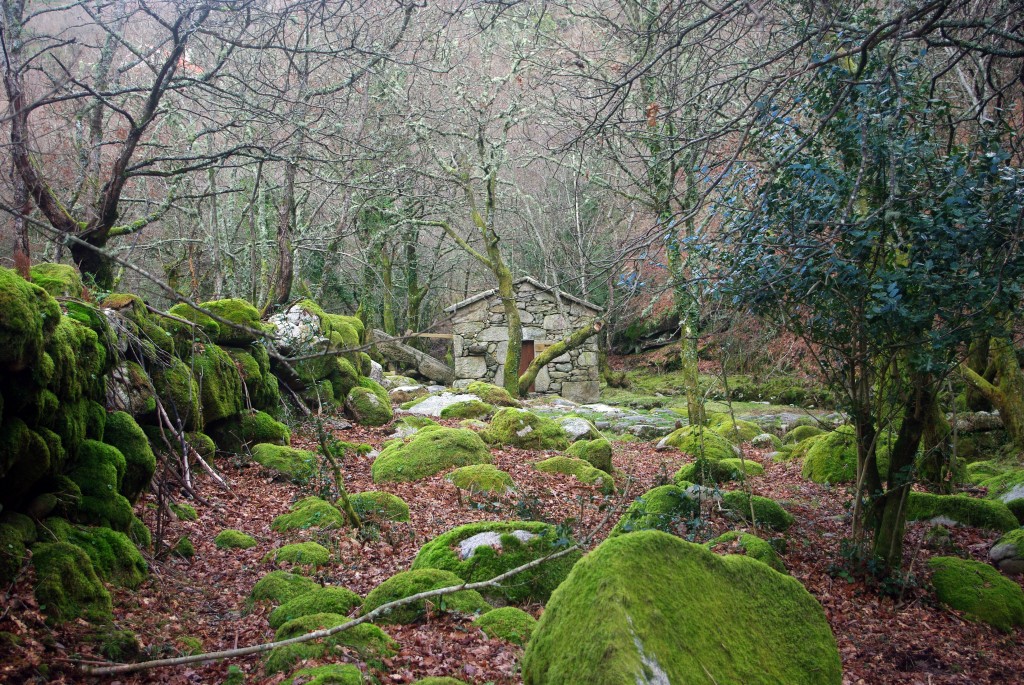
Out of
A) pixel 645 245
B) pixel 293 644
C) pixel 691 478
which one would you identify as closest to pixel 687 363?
pixel 691 478

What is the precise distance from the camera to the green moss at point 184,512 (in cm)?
662

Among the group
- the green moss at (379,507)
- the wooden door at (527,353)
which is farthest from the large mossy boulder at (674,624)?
the wooden door at (527,353)

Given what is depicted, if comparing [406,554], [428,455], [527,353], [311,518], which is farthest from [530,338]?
[406,554]

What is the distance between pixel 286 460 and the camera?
8.99 meters

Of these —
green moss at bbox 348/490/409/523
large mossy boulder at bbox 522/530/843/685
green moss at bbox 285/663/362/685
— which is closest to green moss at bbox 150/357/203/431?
green moss at bbox 348/490/409/523

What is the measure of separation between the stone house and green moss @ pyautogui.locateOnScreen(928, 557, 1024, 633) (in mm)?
17604

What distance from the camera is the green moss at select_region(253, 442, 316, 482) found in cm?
871

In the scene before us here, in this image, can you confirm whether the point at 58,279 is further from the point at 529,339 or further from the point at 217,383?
the point at 529,339

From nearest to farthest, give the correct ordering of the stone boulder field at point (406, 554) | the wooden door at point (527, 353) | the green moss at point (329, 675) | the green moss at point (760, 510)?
the stone boulder field at point (406, 554) < the green moss at point (329, 675) < the green moss at point (760, 510) < the wooden door at point (527, 353)

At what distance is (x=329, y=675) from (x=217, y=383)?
20.1 ft

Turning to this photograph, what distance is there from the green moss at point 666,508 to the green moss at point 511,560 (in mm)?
983

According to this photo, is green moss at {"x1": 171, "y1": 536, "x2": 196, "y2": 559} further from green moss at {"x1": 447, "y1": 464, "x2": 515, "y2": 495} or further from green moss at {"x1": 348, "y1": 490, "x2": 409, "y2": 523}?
green moss at {"x1": 447, "y1": 464, "x2": 515, "y2": 495}

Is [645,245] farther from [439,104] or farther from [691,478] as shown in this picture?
[439,104]

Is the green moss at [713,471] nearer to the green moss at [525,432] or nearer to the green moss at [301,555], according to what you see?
the green moss at [525,432]
